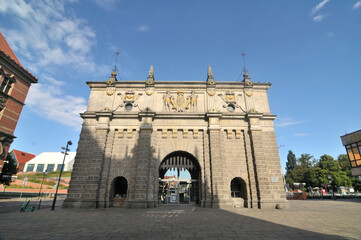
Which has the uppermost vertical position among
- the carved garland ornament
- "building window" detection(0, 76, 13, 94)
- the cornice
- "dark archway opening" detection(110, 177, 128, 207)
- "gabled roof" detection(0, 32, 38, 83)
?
"gabled roof" detection(0, 32, 38, 83)

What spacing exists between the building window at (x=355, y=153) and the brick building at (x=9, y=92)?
53.3 metres

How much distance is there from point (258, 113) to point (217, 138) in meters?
5.40

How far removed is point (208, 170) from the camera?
665 inches

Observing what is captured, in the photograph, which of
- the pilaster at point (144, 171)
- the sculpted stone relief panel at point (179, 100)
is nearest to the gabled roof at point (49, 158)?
the sculpted stone relief panel at point (179, 100)

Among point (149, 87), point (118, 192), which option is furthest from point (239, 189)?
point (149, 87)

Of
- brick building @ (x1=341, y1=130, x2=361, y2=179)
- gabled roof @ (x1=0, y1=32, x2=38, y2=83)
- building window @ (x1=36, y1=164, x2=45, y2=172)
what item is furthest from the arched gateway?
building window @ (x1=36, y1=164, x2=45, y2=172)

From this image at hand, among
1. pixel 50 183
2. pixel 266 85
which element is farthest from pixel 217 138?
pixel 50 183

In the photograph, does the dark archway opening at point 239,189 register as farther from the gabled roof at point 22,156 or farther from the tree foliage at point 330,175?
the gabled roof at point 22,156

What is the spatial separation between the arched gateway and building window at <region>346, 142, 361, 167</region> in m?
22.6

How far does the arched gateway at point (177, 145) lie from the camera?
53.0 feet

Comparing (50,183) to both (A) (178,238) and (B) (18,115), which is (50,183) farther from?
(A) (178,238)

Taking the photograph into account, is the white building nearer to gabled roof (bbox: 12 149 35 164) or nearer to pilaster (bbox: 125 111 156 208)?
gabled roof (bbox: 12 149 35 164)

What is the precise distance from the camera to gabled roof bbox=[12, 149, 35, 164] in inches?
2876

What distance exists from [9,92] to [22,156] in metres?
73.0
